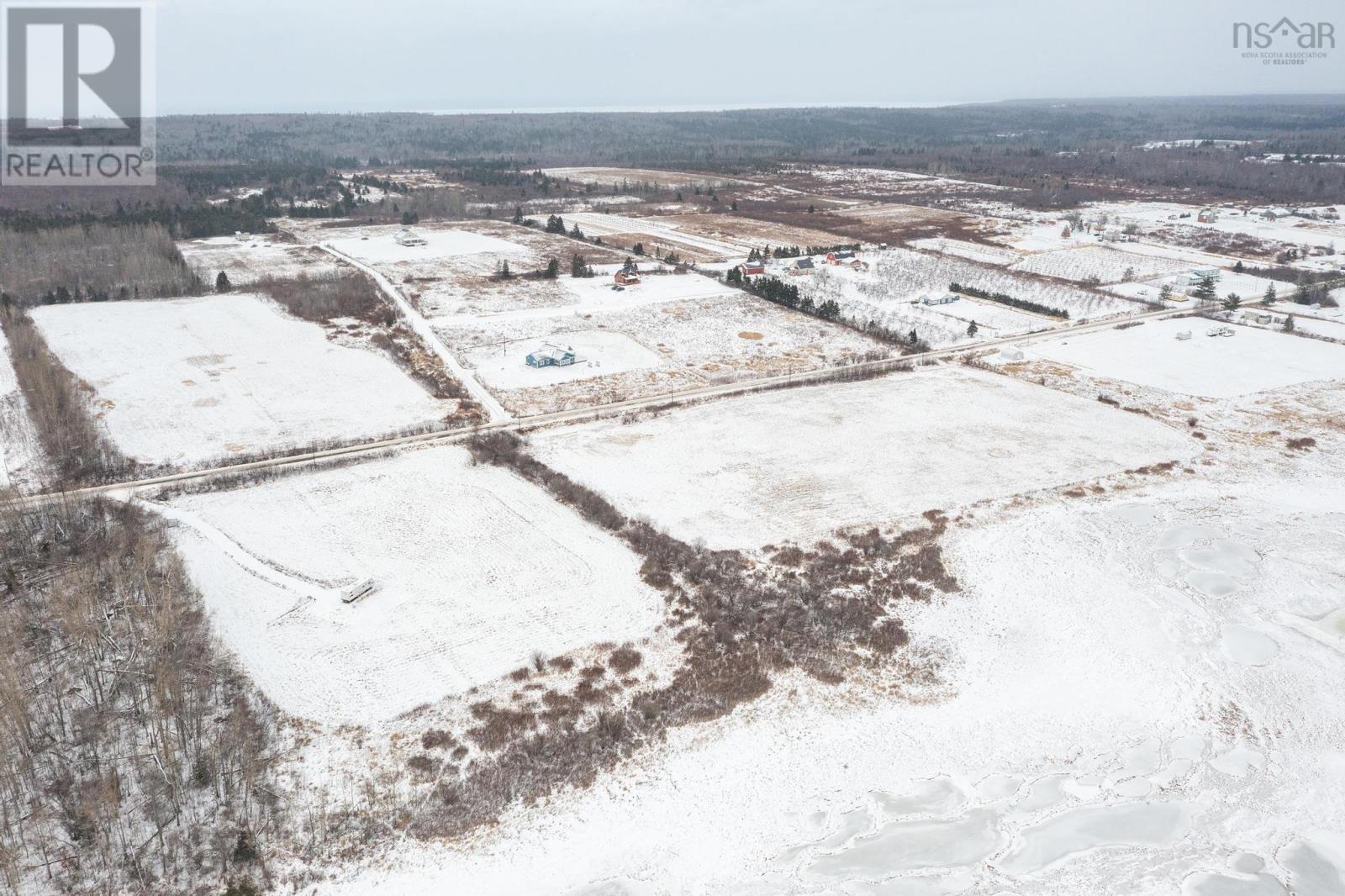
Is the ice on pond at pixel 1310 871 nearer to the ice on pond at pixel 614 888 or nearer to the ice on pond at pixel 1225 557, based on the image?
the ice on pond at pixel 1225 557

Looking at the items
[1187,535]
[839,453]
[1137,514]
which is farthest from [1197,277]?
[839,453]

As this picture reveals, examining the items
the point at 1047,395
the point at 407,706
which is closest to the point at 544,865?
the point at 407,706

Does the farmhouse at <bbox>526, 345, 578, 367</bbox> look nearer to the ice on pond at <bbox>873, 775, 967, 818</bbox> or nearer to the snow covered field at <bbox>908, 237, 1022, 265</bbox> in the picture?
the ice on pond at <bbox>873, 775, 967, 818</bbox>

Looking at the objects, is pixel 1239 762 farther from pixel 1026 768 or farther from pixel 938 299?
pixel 938 299

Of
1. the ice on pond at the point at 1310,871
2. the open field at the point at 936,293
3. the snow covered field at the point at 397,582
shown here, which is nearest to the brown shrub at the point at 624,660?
the snow covered field at the point at 397,582

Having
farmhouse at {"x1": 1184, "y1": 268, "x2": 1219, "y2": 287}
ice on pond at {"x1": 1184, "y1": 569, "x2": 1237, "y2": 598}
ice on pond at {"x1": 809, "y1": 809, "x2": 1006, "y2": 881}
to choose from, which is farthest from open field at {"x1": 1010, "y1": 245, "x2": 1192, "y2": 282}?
ice on pond at {"x1": 809, "y1": 809, "x2": 1006, "y2": 881}

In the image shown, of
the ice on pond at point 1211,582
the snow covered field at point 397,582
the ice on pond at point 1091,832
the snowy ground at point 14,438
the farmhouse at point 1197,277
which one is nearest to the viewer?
the ice on pond at point 1091,832

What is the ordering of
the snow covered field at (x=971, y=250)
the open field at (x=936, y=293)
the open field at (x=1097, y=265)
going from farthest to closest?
1. the snow covered field at (x=971, y=250)
2. the open field at (x=1097, y=265)
3. the open field at (x=936, y=293)

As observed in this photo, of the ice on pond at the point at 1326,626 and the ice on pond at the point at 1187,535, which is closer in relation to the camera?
the ice on pond at the point at 1326,626
